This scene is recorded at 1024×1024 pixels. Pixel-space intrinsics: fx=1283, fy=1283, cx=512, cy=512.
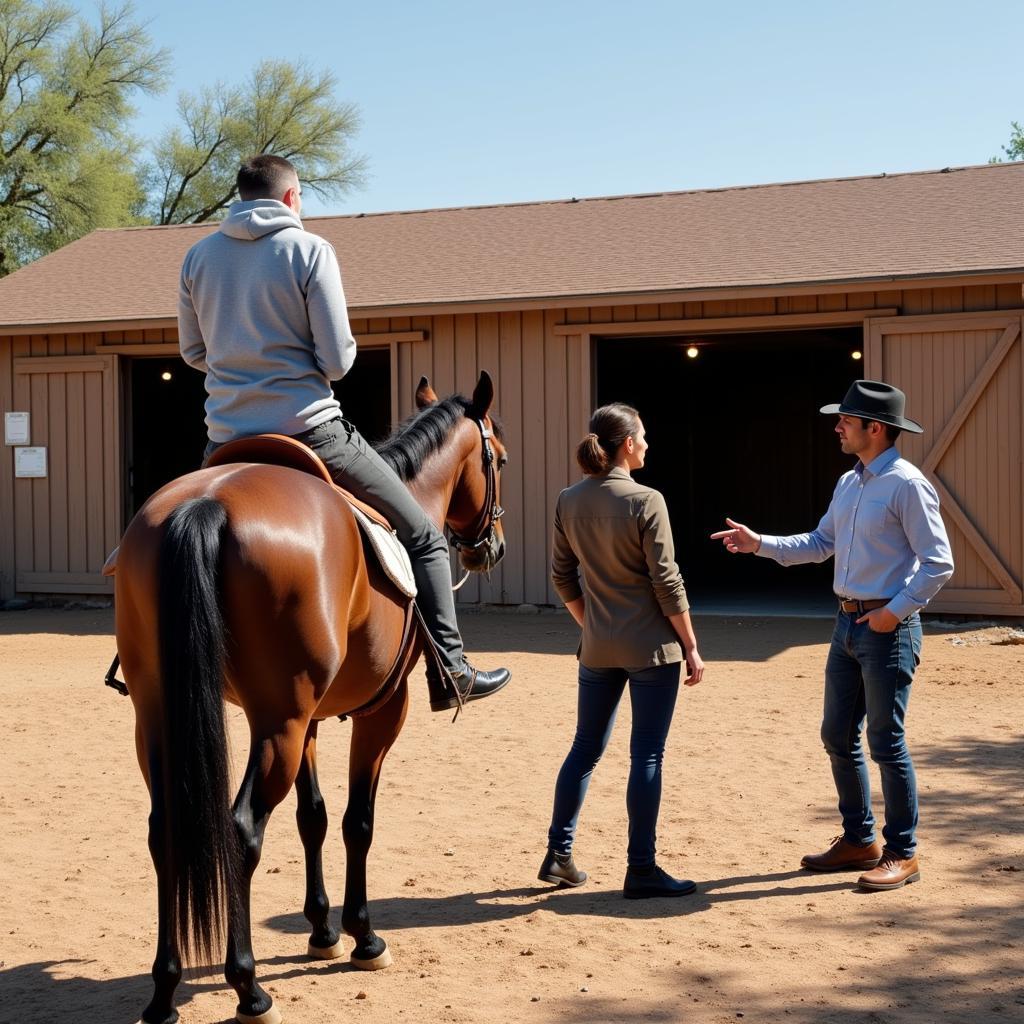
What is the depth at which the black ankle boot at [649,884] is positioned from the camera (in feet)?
15.7

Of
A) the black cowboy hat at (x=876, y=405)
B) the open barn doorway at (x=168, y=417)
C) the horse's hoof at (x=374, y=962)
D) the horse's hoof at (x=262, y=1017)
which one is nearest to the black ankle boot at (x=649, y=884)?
the horse's hoof at (x=374, y=962)

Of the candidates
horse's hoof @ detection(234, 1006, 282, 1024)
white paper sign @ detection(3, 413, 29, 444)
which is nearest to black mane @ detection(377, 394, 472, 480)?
horse's hoof @ detection(234, 1006, 282, 1024)

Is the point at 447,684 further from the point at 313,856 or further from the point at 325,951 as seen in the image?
the point at 325,951

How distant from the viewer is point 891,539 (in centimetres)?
493

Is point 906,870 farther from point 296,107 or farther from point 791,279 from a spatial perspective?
point 296,107

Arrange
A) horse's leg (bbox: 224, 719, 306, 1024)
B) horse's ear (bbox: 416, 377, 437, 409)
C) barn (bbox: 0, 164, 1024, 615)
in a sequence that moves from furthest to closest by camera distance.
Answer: barn (bbox: 0, 164, 1024, 615) < horse's ear (bbox: 416, 377, 437, 409) < horse's leg (bbox: 224, 719, 306, 1024)

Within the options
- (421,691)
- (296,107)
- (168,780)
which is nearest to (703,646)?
(421,691)

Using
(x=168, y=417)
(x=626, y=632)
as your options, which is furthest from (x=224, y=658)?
(x=168, y=417)

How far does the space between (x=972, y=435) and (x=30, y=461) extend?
35.3 feet

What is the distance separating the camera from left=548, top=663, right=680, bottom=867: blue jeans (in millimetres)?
4832

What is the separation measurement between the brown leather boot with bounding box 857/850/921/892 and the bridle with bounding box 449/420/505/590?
6.48ft

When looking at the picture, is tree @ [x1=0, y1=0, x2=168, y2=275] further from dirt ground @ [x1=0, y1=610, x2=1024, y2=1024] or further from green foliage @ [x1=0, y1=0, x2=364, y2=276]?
dirt ground @ [x1=0, y1=610, x2=1024, y2=1024]

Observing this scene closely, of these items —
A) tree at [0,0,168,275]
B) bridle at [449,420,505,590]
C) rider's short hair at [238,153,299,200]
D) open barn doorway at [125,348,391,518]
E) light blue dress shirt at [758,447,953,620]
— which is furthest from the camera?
tree at [0,0,168,275]

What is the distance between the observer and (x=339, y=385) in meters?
22.9
